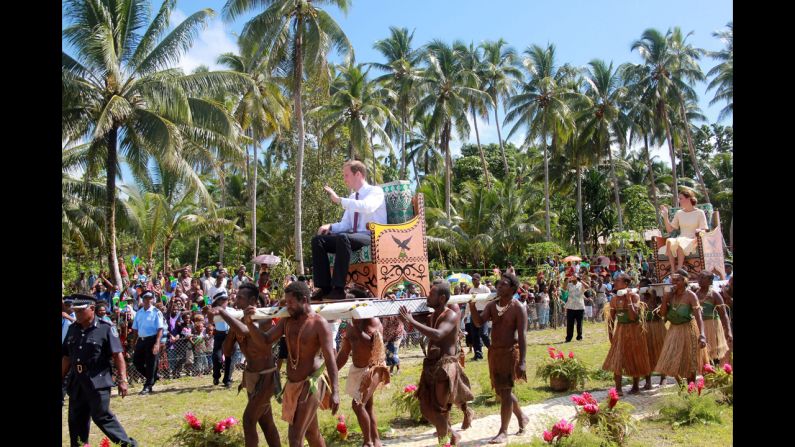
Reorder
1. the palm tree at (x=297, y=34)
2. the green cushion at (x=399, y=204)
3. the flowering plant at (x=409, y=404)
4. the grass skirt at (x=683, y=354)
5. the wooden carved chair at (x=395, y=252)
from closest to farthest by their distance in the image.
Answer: the wooden carved chair at (x=395, y=252) → the green cushion at (x=399, y=204) → the flowering plant at (x=409, y=404) → the grass skirt at (x=683, y=354) → the palm tree at (x=297, y=34)

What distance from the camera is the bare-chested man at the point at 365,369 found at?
24.2ft

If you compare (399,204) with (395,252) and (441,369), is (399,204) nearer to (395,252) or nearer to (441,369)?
(395,252)

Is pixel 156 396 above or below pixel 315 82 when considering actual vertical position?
below

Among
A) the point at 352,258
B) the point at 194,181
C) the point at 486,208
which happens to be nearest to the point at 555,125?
the point at 486,208

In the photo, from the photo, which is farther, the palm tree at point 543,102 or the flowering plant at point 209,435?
the palm tree at point 543,102

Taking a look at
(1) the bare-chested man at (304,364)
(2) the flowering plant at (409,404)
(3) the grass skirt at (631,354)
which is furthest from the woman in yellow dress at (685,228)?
(1) the bare-chested man at (304,364)

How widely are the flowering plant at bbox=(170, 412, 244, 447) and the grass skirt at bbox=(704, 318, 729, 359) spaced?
717 centimetres

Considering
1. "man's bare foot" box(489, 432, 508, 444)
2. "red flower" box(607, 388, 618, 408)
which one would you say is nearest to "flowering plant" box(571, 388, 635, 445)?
"red flower" box(607, 388, 618, 408)

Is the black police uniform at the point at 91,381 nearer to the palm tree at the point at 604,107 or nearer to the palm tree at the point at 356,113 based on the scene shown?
the palm tree at the point at 356,113

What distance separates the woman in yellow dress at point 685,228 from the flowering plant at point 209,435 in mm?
6559
